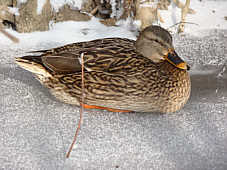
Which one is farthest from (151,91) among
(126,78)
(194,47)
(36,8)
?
(36,8)

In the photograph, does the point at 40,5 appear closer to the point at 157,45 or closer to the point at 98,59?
the point at 98,59

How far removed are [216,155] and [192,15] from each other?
8.55ft

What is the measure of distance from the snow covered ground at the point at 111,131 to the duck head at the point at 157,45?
496mm

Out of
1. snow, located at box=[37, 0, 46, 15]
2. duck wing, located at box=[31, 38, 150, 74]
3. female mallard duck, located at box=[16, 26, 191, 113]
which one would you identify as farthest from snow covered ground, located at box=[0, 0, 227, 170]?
snow, located at box=[37, 0, 46, 15]

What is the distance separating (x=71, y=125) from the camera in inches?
104

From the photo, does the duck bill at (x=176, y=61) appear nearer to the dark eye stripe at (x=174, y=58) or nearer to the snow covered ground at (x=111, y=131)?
the dark eye stripe at (x=174, y=58)

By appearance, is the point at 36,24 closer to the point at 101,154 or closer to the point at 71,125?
the point at 71,125

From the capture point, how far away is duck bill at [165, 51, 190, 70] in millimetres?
2629

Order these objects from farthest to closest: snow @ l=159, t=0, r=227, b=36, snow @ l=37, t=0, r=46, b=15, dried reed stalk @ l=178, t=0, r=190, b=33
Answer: snow @ l=159, t=0, r=227, b=36, dried reed stalk @ l=178, t=0, r=190, b=33, snow @ l=37, t=0, r=46, b=15

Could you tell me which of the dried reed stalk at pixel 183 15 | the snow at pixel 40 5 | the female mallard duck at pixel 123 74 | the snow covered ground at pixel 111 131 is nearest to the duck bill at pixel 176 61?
the female mallard duck at pixel 123 74

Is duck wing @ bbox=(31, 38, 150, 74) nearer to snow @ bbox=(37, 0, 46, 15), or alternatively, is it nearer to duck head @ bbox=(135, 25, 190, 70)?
duck head @ bbox=(135, 25, 190, 70)

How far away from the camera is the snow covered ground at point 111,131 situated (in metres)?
2.26

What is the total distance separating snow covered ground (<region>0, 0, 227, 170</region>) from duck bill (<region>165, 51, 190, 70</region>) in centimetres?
44

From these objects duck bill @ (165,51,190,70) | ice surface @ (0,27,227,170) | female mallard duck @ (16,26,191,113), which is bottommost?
ice surface @ (0,27,227,170)
